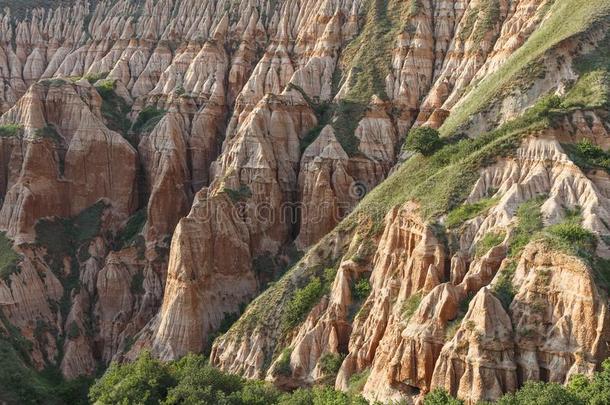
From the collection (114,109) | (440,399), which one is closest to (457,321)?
(440,399)

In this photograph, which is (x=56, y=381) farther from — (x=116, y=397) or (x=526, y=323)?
(x=526, y=323)

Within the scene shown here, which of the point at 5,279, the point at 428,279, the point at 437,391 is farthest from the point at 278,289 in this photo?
the point at 5,279

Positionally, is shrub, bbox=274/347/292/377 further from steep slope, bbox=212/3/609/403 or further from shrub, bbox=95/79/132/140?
shrub, bbox=95/79/132/140

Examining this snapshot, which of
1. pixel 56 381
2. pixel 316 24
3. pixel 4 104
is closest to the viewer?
pixel 56 381

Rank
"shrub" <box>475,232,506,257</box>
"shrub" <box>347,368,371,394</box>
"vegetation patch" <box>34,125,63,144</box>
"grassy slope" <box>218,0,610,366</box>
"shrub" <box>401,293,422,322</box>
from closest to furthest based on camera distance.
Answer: "shrub" <box>475,232,506,257</box> < "shrub" <box>401,293,422,322</box> < "shrub" <box>347,368,371,394</box> < "grassy slope" <box>218,0,610,366</box> < "vegetation patch" <box>34,125,63,144</box>

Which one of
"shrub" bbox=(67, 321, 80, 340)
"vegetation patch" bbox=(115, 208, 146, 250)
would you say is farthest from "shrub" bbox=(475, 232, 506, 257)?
"shrub" bbox=(67, 321, 80, 340)

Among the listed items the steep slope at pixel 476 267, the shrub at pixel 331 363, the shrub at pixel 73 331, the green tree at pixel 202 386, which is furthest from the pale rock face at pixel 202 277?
the shrub at pixel 331 363

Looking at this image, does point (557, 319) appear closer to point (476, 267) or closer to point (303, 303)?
point (476, 267)
